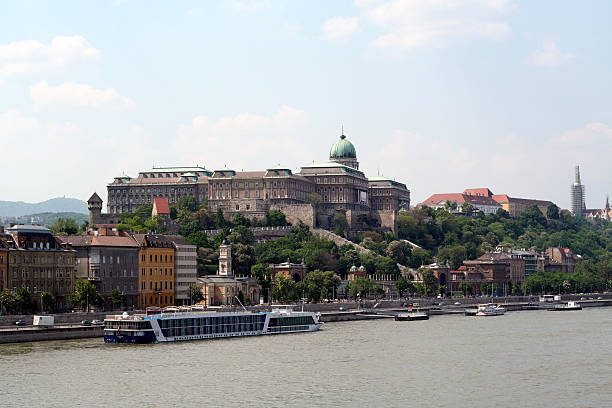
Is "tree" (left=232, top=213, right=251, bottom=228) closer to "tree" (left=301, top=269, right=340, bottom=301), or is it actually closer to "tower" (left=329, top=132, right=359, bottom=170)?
"tree" (left=301, top=269, right=340, bottom=301)

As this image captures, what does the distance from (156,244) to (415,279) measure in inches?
1997

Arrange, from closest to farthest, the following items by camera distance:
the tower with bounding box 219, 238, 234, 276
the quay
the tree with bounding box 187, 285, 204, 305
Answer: the quay
the tree with bounding box 187, 285, 204, 305
the tower with bounding box 219, 238, 234, 276

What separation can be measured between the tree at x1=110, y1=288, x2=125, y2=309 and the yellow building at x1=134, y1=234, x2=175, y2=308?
5333 mm

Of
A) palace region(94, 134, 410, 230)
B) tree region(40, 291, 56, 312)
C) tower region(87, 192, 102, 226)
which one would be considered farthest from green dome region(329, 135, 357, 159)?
tree region(40, 291, 56, 312)

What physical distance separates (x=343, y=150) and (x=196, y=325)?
368 ft

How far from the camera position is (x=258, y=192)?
531 feet

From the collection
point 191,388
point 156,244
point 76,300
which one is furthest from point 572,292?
point 191,388

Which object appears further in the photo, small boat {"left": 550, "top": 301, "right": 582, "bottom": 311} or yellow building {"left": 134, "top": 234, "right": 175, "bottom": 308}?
small boat {"left": 550, "top": 301, "right": 582, "bottom": 311}

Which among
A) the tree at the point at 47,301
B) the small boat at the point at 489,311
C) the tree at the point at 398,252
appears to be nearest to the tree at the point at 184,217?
the tree at the point at 398,252

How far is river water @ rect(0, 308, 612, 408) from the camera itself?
51.6 meters

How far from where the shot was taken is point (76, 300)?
90750 millimetres

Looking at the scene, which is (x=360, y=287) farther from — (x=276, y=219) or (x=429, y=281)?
(x=276, y=219)

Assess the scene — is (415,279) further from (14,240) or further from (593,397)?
(593,397)

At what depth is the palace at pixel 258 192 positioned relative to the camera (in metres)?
159
